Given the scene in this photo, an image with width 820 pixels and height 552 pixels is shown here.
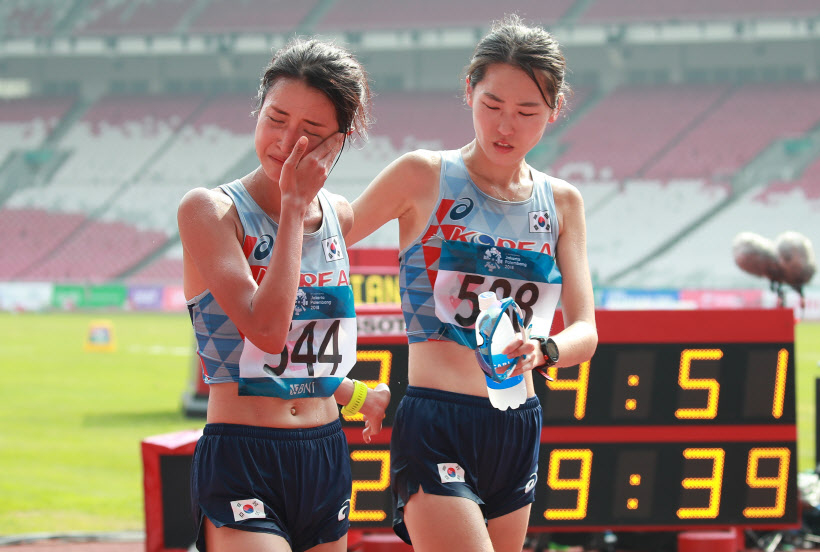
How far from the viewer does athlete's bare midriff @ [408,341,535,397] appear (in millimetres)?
2508

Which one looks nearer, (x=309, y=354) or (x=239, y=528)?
(x=239, y=528)

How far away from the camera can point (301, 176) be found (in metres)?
1.98

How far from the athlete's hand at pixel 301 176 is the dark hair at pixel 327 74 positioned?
0.50ft

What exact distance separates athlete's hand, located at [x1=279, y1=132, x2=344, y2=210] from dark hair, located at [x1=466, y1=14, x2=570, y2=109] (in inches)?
27.6

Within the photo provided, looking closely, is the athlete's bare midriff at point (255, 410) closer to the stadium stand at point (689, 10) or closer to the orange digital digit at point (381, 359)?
the orange digital digit at point (381, 359)

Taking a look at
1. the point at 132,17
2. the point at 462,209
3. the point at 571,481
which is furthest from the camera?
the point at 132,17

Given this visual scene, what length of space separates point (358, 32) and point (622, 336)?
1305 inches

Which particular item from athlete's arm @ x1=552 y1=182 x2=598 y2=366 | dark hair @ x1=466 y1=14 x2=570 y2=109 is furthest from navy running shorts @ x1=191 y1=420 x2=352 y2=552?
dark hair @ x1=466 y1=14 x2=570 y2=109

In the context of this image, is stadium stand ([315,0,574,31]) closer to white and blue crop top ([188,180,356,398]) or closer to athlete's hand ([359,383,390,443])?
athlete's hand ([359,383,390,443])

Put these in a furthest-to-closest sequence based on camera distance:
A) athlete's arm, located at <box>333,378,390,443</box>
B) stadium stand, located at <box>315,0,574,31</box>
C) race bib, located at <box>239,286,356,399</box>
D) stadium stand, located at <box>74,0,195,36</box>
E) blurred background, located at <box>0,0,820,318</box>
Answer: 1. stadium stand, located at <box>74,0,195,36</box>
2. stadium stand, located at <box>315,0,574,31</box>
3. blurred background, located at <box>0,0,820,318</box>
4. athlete's arm, located at <box>333,378,390,443</box>
5. race bib, located at <box>239,286,356,399</box>

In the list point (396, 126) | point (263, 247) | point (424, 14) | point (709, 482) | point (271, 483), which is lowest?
point (709, 482)

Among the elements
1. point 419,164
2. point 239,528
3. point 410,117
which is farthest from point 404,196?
point 410,117

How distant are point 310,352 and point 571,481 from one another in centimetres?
243

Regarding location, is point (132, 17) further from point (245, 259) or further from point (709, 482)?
point (245, 259)
